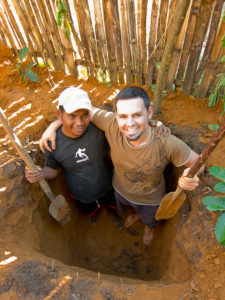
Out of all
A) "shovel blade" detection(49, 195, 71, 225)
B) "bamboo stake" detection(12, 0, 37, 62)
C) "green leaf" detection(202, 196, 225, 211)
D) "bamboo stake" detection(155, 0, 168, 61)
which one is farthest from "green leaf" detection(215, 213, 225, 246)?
"bamboo stake" detection(12, 0, 37, 62)

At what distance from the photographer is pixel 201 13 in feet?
8.16

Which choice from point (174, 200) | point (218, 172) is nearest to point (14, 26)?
point (174, 200)

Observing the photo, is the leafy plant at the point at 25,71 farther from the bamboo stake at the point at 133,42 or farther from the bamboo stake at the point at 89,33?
the bamboo stake at the point at 133,42

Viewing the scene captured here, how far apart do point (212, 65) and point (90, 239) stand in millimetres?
2771

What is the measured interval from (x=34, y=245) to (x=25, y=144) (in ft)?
3.88

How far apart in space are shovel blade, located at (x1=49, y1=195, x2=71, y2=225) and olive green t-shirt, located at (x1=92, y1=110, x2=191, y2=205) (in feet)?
2.06

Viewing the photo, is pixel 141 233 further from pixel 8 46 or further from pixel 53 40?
pixel 8 46

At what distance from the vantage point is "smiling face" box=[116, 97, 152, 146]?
1.89 meters

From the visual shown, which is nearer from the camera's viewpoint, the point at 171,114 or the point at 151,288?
the point at 151,288

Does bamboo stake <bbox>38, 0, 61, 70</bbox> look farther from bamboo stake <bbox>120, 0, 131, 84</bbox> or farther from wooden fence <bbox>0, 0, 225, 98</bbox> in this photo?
bamboo stake <bbox>120, 0, 131, 84</bbox>

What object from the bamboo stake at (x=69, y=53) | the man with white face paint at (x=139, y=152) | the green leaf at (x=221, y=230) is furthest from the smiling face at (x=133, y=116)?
the bamboo stake at (x=69, y=53)

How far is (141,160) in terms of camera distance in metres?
2.15

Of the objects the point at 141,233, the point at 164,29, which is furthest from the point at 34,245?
the point at 164,29

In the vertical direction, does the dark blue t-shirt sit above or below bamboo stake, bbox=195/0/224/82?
below
